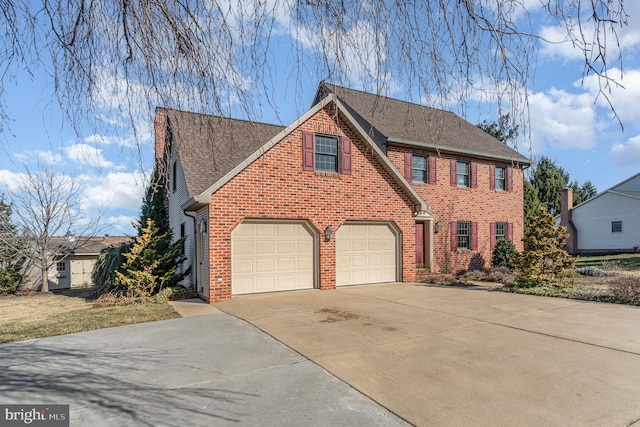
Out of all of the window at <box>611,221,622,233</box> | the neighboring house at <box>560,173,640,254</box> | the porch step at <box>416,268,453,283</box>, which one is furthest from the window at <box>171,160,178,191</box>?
the window at <box>611,221,622,233</box>

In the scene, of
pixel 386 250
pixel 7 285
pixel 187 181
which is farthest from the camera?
pixel 7 285

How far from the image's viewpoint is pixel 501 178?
19438 millimetres

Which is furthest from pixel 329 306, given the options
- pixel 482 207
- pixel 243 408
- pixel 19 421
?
pixel 482 207

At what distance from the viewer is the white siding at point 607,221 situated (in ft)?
90.9

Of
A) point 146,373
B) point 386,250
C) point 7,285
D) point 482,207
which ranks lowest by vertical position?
point 7,285

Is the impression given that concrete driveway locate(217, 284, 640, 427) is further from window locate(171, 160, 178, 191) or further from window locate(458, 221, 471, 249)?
window locate(458, 221, 471, 249)

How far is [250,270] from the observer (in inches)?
427

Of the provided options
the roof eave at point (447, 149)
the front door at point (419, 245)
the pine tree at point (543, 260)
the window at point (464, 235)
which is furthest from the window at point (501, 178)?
the pine tree at point (543, 260)

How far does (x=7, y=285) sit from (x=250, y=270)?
17.8m

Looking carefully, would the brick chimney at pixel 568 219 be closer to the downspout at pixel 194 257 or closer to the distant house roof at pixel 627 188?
the distant house roof at pixel 627 188

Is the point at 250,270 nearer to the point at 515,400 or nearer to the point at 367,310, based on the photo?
the point at 367,310

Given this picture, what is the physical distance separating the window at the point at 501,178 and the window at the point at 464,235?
3.31 meters

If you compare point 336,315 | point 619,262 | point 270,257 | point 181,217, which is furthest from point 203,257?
point 619,262

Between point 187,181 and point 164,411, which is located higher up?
point 187,181
